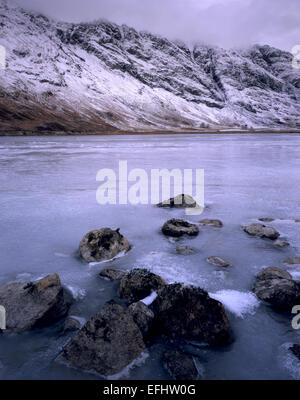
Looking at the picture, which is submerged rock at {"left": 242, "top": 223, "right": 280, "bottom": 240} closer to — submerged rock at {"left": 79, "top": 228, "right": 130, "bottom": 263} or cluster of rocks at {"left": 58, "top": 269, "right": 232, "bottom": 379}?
submerged rock at {"left": 79, "top": 228, "right": 130, "bottom": 263}

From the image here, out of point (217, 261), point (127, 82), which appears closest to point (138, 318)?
point (217, 261)

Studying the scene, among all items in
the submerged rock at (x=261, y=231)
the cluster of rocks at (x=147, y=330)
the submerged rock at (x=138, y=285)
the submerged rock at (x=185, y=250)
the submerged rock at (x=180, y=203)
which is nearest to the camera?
the cluster of rocks at (x=147, y=330)

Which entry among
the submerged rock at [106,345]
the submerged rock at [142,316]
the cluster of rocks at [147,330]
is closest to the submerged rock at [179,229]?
the cluster of rocks at [147,330]

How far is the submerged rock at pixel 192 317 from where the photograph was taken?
3.17 meters

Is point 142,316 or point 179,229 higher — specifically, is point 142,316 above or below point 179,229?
below

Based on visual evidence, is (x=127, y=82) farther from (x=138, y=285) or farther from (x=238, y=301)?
(x=238, y=301)

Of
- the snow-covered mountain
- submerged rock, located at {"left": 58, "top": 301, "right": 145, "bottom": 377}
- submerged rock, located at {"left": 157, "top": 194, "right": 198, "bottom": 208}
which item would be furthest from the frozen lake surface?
the snow-covered mountain

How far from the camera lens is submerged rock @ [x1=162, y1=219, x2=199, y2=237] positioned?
19.5 feet

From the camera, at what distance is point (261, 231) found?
5910 mm

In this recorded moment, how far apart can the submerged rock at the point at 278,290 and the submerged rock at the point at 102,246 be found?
2.41m

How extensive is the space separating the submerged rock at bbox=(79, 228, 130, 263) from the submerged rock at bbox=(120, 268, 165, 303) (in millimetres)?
1107

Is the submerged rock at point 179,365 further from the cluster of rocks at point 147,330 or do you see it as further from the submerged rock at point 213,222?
the submerged rock at point 213,222

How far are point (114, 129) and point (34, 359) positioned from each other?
3421 inches

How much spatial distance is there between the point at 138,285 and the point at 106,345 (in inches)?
40.5
